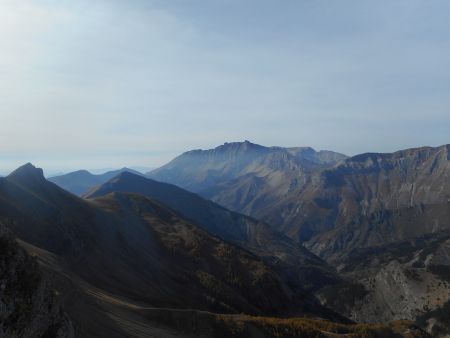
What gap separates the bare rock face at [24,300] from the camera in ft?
73.2

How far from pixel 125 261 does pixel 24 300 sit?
72.3 metres

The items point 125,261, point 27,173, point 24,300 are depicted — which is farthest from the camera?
point 27,173

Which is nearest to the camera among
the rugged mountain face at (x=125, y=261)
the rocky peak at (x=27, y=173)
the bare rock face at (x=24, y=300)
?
the bare rock face at (x=24, y=300)

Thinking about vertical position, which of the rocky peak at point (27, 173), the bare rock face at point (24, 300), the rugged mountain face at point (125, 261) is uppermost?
the rocky peak at point (27, 173)

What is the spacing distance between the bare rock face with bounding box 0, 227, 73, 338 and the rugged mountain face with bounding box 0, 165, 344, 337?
30.7 ft

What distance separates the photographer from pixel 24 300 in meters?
23.8

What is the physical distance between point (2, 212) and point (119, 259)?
985 inches

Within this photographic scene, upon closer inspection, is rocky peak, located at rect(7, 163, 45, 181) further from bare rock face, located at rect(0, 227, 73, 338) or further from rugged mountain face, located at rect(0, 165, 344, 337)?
bare rock face, located at rect(0, 227, 73, 338)

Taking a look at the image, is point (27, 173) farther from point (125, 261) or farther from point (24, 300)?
point (24, 300)

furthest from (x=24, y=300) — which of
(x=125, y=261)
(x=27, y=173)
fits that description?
(x=27, y=173)

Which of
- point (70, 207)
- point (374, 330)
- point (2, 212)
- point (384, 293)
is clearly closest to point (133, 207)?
point (70, 207)

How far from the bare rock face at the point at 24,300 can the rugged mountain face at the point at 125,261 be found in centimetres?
935

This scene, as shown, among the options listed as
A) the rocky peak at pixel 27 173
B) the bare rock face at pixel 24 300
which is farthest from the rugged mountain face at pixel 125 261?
the bare rock face at pixel 24 300

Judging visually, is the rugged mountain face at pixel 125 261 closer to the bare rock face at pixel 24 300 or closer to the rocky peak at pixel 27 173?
the rocky peak at pixel 27 173
